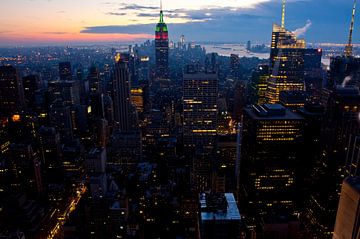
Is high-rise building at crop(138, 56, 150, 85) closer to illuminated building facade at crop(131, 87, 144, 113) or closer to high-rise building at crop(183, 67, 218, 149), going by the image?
illuminated building facade at crop(131, 87, 144, 113)

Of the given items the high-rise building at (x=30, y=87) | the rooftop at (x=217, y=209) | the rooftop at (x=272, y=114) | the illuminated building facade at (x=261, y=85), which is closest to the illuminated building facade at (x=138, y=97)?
the high-rise building at (x=30, y=87)

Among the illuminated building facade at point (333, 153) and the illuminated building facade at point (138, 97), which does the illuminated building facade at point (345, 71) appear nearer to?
→ the illuminated building facade at point (333, 153)

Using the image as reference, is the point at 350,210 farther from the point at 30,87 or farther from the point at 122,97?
the point at 30,87

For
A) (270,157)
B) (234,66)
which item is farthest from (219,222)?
(234,66)

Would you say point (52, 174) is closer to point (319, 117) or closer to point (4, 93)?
point (4, 93)

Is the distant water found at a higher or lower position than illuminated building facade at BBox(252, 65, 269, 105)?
higher

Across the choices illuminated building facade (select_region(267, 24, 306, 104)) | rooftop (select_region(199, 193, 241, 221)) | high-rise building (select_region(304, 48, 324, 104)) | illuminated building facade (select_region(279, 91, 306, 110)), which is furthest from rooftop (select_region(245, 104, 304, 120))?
high-rise building (select_region(304, 48, 324, 104))
